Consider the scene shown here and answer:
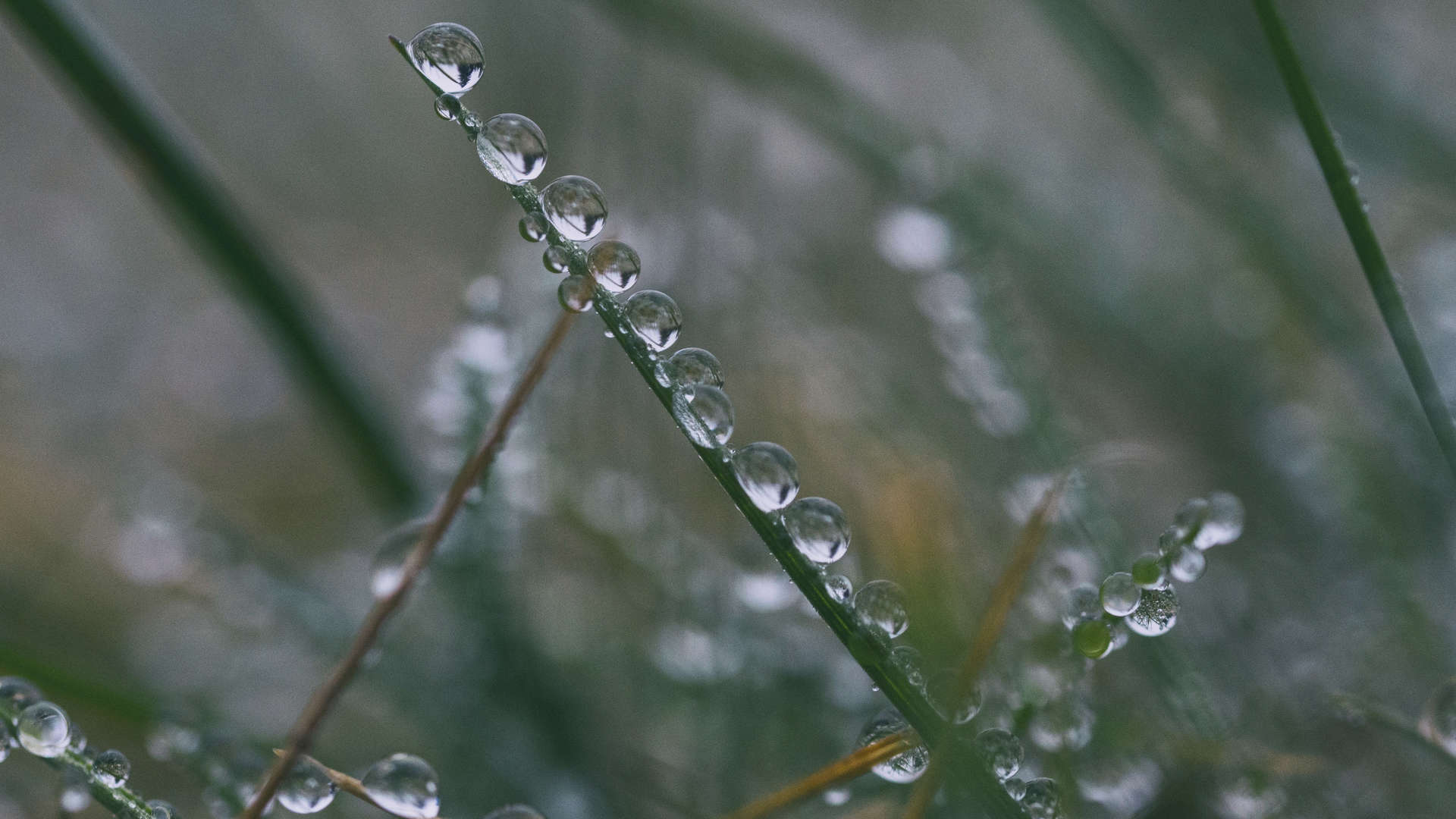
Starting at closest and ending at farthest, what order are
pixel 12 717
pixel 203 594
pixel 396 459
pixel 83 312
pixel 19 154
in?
1. pixel 12 717
2. pixel 396 459
3. pixel 203 594
4. pixel 83 312
5. pixel 19 154

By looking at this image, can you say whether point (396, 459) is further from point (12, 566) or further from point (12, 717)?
point (12, 566)

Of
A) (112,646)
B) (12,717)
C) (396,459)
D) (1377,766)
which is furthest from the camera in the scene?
(112,646)

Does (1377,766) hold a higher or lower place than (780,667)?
higher

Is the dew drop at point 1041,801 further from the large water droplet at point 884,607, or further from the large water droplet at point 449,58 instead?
the large water droplet at point 449,58

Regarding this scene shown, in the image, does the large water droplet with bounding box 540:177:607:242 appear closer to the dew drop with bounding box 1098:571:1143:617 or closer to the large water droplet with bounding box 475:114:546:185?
the large water droplet with bounding box 475:114:546:185

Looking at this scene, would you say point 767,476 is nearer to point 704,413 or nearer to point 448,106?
point 704,413

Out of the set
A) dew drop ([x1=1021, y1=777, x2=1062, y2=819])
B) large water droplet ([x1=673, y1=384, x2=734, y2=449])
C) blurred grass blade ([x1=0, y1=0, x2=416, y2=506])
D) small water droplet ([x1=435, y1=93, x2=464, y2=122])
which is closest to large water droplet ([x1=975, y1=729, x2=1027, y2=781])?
dew drop ([x1=1021, y1=777, x2=1062, y2=819])

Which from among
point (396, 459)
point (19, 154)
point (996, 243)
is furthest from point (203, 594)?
point (19, 154)

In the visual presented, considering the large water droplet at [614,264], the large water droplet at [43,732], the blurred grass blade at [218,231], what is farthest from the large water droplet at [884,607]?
the blurred grass blade at [218,231]
